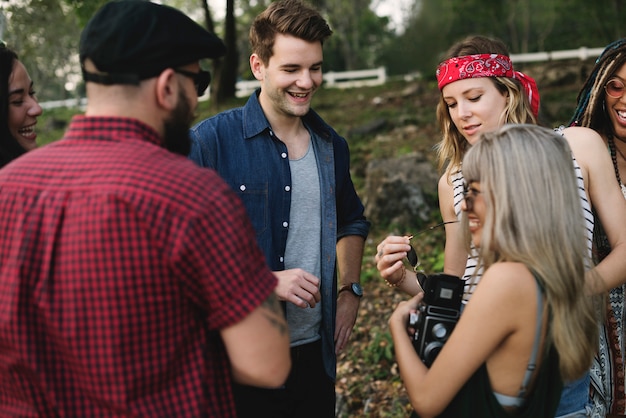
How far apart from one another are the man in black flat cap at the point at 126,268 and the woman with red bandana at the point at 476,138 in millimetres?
1166

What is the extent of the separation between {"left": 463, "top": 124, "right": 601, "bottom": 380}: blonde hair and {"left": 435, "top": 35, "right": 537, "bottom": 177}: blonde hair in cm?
81

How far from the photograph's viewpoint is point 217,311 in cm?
160

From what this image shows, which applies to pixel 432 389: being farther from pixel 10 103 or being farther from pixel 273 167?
pixel 10 103

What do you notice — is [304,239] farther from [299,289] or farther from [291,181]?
[299,289]

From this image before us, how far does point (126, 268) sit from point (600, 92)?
2532mm

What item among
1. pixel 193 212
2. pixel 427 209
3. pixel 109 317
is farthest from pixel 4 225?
pixel 427 209

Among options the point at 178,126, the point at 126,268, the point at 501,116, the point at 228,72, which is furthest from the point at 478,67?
the point at 228,72

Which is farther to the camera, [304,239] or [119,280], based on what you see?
[304,239]

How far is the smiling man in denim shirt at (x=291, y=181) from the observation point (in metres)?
2.86

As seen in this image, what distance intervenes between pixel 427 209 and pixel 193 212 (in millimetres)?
6048

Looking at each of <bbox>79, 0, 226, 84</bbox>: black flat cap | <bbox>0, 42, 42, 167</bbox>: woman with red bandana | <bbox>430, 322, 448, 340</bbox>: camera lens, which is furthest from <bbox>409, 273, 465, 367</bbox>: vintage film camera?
<bbox>0, 42, 42, 167</bbox>: woman with red bandana

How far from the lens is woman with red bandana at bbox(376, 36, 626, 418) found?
102 inches

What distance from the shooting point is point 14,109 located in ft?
8.96

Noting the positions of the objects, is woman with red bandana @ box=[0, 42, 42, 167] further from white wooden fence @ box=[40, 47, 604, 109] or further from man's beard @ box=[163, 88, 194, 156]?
white wooden fence @ box=[40, 47, 604, 109]
